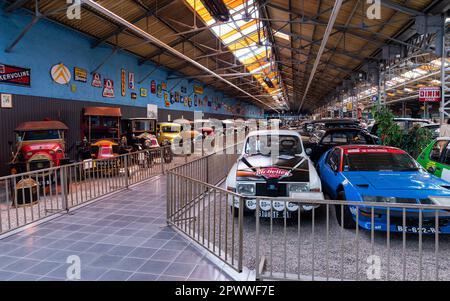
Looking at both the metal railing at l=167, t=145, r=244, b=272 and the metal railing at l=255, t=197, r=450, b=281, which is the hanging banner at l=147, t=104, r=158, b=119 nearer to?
the metal railing at l=167, t=145, r=244, b=272

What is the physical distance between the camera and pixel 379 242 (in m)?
4.38

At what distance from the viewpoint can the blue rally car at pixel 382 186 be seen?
4055 mm

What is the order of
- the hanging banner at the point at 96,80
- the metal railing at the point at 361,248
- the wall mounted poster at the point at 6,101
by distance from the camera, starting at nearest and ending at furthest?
the metal railing at the point at 361,248
the wall mounted poster at the point at 6,101
the hanging banner at the point at 96,80

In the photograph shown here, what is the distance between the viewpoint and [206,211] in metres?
6.11

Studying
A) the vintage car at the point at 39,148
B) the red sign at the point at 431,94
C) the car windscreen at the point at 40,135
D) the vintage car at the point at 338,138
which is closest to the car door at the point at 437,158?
the vintage car at the point at 338,138

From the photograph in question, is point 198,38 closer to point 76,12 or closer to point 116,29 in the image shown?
point 116,29

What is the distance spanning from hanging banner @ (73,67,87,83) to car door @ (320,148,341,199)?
418 inches

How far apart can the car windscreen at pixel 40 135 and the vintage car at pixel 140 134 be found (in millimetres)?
3811

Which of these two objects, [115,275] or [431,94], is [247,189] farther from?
[431,94]

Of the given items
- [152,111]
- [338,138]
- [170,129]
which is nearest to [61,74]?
[170,129]

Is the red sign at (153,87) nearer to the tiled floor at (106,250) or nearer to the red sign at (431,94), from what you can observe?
the tiled floor at (106,250)

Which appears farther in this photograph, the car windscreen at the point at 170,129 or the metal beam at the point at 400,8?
the car windscreen at the point at 170,129
